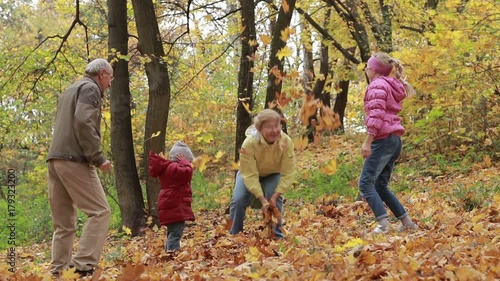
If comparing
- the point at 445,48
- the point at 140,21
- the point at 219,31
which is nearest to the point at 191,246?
the point at 140,21

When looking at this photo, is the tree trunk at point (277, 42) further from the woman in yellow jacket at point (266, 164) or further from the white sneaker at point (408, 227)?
the white sneaker at point (408, 227)

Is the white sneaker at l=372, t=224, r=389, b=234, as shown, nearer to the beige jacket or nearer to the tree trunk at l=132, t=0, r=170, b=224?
the beige jacket

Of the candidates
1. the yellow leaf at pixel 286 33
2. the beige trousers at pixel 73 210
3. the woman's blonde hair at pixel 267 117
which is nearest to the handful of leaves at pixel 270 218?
the woman's blonde hair at pixel 267 117

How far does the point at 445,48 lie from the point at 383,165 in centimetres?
693

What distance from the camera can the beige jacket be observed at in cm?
559

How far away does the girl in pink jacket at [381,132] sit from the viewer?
6156 mm

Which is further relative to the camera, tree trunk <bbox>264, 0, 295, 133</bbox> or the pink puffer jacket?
tree trunk <bbox>264, 0, 295, 133</bbox>

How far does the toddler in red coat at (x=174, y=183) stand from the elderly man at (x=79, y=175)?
3.16 ft

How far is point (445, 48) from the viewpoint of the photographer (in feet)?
40.7

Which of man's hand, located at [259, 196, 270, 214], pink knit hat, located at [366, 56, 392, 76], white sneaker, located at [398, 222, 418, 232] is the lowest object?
white sneaker, located at [398, 222, 418, 232]

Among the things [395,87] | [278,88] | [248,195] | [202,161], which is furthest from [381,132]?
[278,88]

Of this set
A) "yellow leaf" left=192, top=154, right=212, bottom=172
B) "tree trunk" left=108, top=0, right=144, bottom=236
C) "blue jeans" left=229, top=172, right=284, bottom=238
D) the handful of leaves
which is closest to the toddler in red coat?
"yellow leaf" left=192, top=154, right=212, bottom=172

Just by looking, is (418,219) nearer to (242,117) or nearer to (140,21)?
(242,117)

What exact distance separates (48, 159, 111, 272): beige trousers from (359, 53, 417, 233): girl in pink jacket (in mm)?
2558
